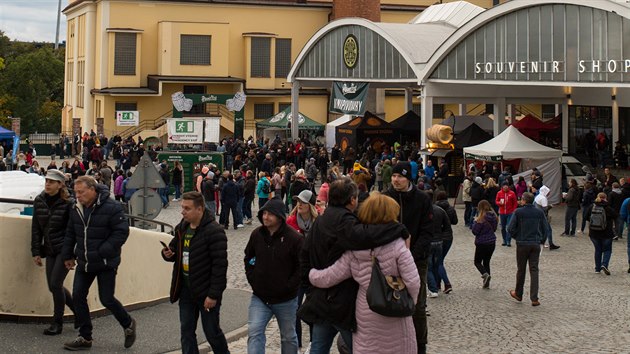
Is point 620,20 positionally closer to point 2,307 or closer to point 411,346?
point 2,307

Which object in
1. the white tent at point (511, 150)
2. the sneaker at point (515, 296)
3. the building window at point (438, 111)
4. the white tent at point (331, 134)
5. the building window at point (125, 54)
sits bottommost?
the sneaker at point (515, 296)

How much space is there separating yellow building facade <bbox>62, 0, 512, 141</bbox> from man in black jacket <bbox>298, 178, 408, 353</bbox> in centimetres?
5160

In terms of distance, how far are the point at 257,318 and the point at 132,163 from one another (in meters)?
34.3

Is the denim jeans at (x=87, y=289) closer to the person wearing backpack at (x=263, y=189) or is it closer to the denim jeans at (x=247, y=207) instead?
the person wearing backpack at (x=263, y=189)

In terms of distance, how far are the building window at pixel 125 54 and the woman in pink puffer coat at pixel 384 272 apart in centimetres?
5498

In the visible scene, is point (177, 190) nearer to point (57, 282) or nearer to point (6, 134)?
point (6, 134)

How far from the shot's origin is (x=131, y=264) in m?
13.3

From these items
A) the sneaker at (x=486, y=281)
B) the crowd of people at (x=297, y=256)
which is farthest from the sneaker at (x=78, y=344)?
the sneaker at (x=486, y=281)

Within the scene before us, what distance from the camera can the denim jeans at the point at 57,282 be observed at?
432 inches

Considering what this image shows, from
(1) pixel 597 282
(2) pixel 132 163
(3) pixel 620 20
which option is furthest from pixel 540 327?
(2) pixel 132 163

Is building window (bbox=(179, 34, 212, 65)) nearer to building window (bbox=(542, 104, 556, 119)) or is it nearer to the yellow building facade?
the yellow building facade

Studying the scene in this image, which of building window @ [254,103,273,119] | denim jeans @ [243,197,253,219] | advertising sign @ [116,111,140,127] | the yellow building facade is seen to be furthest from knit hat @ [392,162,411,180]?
building window @ [254,103,273,119]

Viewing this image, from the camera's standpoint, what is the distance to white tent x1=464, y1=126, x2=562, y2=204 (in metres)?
30.6

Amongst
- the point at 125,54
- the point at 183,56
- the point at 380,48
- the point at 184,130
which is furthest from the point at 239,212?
the point at 125,54
